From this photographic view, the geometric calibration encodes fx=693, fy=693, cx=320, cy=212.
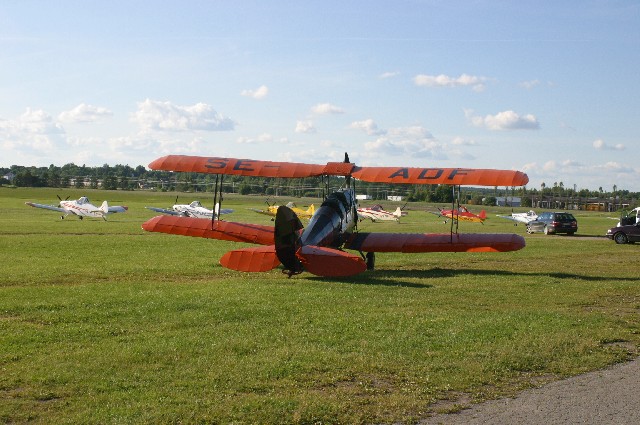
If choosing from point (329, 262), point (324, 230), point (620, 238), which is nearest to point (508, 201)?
point (620, 238)

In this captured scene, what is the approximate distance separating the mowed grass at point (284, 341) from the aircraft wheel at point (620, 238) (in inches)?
668

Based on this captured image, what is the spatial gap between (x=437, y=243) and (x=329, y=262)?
16.2 ft

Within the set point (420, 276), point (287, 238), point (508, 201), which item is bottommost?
point (420, 276)

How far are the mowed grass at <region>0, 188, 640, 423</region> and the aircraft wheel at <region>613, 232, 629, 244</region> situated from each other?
16956 mm

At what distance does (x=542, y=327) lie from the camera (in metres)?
11.1

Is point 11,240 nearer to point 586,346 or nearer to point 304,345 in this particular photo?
point 304,345

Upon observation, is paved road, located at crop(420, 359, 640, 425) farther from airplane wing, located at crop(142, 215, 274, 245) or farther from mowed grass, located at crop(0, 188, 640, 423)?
airplane wing, located at crop(142, 215, 274, 245)

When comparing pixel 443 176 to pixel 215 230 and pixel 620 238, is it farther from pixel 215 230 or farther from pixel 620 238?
pixel 620 238

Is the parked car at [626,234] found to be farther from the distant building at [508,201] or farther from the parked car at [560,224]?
the distant building at [508,201]

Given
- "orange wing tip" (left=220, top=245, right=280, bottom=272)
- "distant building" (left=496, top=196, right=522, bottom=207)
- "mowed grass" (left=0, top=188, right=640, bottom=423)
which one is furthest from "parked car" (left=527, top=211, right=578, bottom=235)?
"distant building" (left=496, top=196, right=522, bottom=207)

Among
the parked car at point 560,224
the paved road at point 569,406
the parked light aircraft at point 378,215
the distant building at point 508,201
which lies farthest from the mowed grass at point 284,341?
the distant building at point 508,201

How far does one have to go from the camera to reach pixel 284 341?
960 centimetres

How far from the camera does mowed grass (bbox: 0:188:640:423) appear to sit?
6930 mm

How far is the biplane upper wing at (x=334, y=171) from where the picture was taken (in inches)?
675
